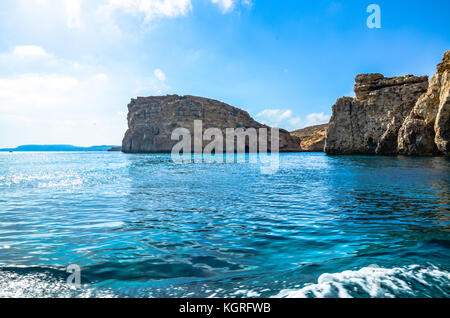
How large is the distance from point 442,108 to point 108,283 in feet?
174

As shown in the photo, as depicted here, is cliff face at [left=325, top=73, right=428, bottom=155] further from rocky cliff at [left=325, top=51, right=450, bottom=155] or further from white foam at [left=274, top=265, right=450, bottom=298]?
white foam at [left=274, top=265, right=450, bottom=298]

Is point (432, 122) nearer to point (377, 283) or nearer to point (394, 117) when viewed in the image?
point (394, 117)

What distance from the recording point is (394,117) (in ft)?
210

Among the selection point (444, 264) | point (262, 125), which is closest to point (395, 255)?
point (444, 264)

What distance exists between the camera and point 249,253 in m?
6.24

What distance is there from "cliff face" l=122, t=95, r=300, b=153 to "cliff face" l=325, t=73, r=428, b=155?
6964 centimetres

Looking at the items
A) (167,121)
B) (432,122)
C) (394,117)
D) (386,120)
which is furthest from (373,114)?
(167,121)

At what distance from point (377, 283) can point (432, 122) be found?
5765 centimetres

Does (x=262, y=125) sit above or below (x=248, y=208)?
above

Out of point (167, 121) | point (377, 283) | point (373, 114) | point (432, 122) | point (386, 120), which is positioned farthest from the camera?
point (167, 121)

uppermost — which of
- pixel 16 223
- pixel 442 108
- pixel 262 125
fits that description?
pixel 262 125

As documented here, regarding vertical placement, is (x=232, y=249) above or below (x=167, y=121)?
below
